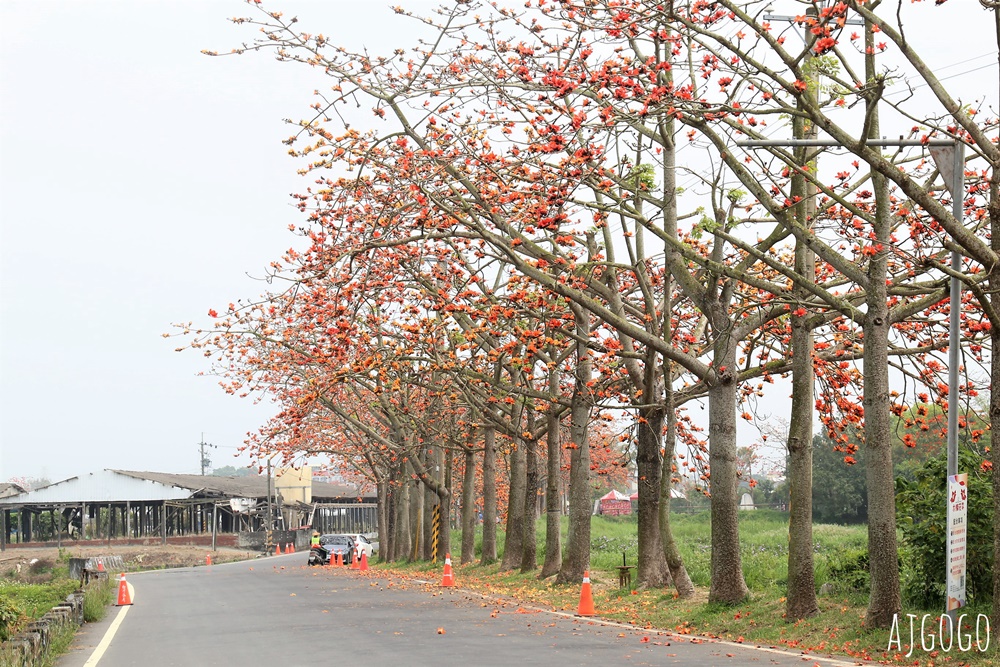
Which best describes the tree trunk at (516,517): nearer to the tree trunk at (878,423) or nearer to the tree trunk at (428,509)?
the tree trunk at (428,509)

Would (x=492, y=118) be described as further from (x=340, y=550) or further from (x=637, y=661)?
(x=340, y=550)

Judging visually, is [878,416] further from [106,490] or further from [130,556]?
[106,490]

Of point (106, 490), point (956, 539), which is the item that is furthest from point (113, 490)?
point (956, 539)

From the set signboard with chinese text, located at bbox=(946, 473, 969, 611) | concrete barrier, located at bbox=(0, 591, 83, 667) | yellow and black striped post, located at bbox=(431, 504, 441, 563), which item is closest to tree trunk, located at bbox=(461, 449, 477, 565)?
yellow and black striped post, located at bbox=(431, 504, 441, 563)

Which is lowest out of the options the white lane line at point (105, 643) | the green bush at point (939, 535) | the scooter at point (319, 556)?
the scooter at point (319, 556)

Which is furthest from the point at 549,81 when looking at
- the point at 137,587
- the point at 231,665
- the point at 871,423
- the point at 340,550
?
the point at 340,550

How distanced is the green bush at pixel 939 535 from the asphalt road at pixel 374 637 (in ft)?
6.81

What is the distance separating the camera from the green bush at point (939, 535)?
12914mm

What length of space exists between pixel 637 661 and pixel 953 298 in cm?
513

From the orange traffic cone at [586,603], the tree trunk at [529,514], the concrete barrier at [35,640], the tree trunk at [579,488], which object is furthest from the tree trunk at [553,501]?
the concrete barrier at [35,640]

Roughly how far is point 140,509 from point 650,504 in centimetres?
5897

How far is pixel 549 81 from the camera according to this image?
43.3 feet

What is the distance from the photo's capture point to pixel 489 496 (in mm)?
34000

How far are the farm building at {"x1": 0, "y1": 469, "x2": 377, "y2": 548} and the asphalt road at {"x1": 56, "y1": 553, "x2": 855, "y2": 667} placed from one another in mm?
40423
